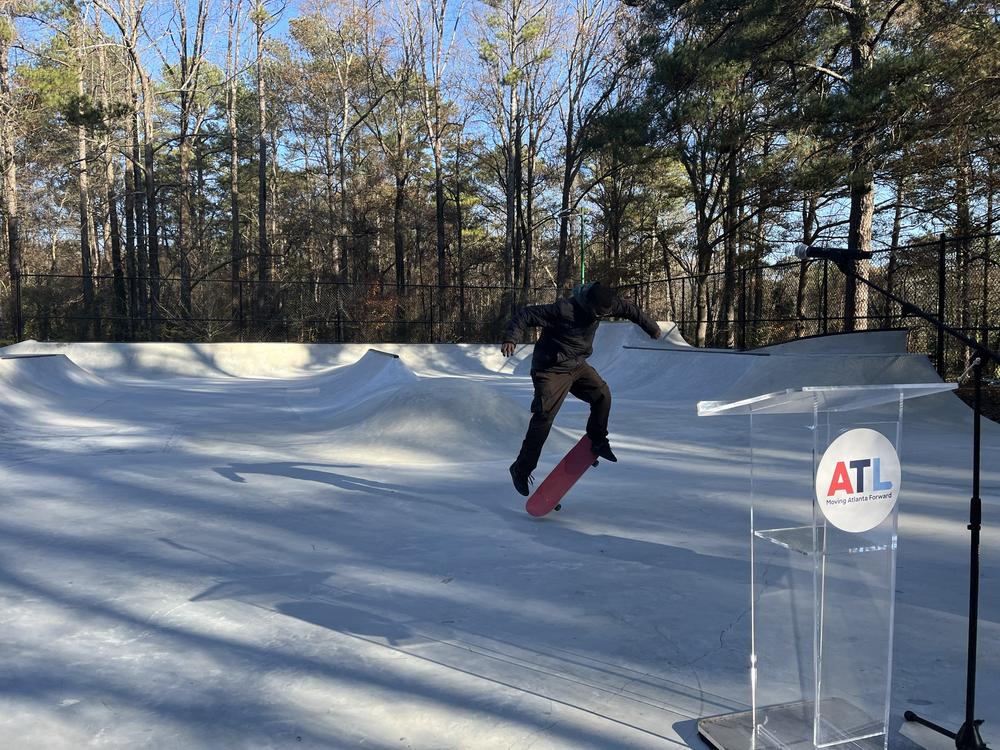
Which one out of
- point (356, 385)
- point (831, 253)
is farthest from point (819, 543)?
point (356, 385)

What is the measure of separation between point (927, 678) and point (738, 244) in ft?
94.1

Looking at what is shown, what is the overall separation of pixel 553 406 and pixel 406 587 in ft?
6.28

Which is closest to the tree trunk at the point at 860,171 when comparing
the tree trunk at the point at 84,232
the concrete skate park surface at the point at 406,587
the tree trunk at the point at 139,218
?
the concrete skate park surface at the point at 406,587

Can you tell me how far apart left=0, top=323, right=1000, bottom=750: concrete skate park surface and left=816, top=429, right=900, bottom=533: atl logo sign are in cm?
77

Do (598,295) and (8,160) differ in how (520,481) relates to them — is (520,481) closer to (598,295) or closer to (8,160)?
(598,295)

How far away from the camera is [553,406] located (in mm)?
5109

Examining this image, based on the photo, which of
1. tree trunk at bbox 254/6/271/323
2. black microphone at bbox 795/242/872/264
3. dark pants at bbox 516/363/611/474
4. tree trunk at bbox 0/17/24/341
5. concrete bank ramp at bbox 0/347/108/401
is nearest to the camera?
black microphone at bbox 795/242/872/264

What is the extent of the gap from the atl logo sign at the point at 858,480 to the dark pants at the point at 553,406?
292cm

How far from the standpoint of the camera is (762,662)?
90.4 inches

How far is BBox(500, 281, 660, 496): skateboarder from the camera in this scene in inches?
196

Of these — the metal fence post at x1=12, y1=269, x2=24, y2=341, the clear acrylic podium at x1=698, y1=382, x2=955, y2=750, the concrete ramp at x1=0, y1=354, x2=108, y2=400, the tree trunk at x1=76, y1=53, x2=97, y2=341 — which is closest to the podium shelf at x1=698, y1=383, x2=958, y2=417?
the clear acrylic podium at x1=698, y1=382, x2=955, y2=750

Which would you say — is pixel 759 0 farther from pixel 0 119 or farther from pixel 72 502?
pixel 0 119

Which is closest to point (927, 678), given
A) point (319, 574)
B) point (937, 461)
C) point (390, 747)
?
point (390, 747)

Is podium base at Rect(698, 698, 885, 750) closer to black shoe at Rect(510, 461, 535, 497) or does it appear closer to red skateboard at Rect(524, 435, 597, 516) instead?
A: red skateboard at Rect(524, 435, 597, 516)
